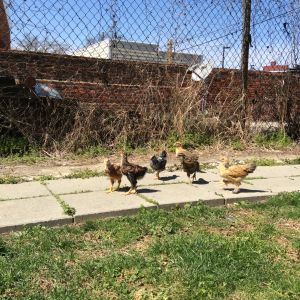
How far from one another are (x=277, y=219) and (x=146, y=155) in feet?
12.9

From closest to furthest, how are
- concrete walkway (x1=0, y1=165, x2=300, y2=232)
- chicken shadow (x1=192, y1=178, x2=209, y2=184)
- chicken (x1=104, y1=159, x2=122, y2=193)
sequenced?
concrete walkway (x1=0, y1=165, x2=300, y2=232), chicken (x1=104, y1=159, x2=122, y2=193), chicken shadow (x1=192, y1=178, x2=209, y2=184)

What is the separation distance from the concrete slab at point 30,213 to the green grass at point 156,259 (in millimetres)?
145

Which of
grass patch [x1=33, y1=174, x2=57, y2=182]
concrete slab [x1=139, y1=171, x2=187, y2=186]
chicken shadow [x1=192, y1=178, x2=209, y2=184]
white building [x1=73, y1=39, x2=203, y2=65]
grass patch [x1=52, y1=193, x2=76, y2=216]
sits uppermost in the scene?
white building [x1=73, y1=39, x2=203, y2=65]

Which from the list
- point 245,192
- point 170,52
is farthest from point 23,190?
point 170,52

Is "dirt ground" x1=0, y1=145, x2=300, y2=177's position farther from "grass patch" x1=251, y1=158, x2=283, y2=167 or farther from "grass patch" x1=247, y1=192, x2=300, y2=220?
"grass patch" x1=247, y1=192, x2=300, y2=220

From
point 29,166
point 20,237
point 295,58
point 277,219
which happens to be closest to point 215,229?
point 277,219

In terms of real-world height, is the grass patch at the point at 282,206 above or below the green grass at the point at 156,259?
above

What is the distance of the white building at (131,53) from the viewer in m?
8.93

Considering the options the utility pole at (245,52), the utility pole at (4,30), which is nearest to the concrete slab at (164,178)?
the utility pole at (245,52)

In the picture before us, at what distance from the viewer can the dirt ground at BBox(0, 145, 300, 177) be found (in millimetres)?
7045

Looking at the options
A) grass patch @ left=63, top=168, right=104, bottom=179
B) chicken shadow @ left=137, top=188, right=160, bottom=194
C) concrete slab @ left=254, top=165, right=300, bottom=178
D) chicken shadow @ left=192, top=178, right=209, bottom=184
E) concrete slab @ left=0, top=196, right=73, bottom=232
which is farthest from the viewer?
concrete slab @ left=254, top=165, right=300, bottom=178

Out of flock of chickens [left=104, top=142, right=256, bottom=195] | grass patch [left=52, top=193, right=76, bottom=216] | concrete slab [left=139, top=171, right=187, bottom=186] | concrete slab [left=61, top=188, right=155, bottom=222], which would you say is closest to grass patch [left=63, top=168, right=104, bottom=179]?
concrete slab [left=139, top=171, right=187, bottom=186]

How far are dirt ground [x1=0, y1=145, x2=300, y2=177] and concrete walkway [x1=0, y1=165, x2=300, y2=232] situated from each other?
0.78 m

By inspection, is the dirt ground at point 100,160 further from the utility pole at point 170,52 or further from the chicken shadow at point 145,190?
the utility pole at point 170,52
